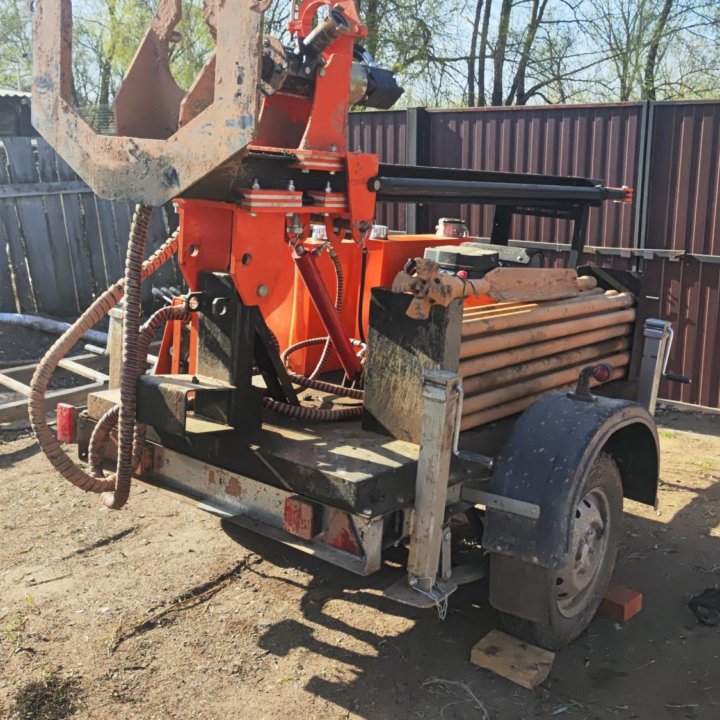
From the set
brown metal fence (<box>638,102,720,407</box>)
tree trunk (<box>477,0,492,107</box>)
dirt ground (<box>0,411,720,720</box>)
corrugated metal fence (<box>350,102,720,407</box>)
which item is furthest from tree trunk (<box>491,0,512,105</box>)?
dirt ground (<box>0,411,720,720</box>)

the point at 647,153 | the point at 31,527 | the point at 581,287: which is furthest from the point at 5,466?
the point at 647,153

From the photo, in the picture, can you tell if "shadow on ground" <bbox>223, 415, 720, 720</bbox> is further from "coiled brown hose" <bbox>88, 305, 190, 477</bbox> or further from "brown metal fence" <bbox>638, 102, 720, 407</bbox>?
"brown metal fence" <bbox>638, 102, 720, 407</bbox>

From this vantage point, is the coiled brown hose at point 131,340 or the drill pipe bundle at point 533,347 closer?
the coiled brown hose at point 131,340

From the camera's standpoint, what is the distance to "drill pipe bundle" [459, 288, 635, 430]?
3287 mm

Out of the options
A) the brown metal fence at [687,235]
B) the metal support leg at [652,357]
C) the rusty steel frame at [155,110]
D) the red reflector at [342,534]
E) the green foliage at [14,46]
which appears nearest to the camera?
the rusty steel frame at [155,110]

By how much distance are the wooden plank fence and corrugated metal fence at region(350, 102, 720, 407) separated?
15.4 ft

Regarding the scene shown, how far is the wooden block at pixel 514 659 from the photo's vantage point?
125 inches

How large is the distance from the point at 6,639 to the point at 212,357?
150 cm

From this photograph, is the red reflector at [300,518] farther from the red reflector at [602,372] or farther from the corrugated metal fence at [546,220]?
the corrugated metal fence at [546,220]

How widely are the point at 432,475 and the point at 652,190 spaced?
17.9ft

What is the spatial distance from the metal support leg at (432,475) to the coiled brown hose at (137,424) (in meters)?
1.11

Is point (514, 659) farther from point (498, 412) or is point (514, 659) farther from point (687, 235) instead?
point (687, 235)

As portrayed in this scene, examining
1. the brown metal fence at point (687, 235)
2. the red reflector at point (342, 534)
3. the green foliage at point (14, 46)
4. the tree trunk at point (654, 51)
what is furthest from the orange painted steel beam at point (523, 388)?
the green foliage at point (14, 46)

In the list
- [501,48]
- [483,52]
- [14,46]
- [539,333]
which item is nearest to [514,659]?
[539,333]
